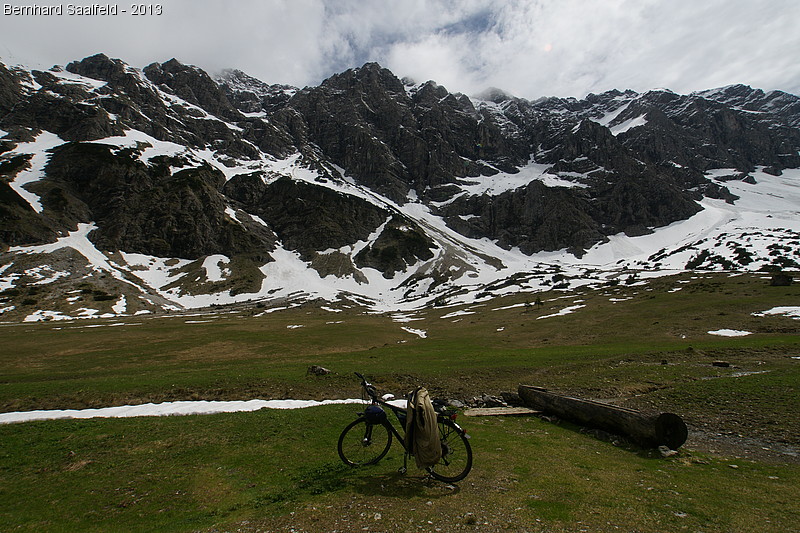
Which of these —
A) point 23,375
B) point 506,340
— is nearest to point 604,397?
point 506,340

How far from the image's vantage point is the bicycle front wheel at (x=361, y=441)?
37.9 feet

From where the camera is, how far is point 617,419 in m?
14.5

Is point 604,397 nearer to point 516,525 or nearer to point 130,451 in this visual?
point 516,525

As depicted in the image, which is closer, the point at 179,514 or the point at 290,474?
the point at 179,514

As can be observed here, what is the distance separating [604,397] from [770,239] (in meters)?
243

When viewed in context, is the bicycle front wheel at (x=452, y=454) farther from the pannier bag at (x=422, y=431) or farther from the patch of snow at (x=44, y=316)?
the patch of snow at (x=44, y=316)

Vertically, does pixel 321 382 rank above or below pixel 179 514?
below

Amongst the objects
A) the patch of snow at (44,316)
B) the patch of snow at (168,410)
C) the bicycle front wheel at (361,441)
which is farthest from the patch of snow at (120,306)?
the bicycle front wheel at (361,441)

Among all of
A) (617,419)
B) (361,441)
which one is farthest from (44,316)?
(617,419)

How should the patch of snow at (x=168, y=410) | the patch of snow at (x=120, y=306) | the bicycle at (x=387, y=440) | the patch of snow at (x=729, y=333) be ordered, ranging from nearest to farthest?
the bicycle at (x=387, y=440) → the patch of snow at (x=168, y=410) → the patch of snow at (x=729, y=333) → the patch of snow at (x=120, y=306)

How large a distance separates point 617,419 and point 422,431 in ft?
31.6

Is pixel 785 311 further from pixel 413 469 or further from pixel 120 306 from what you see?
pixel 120 306

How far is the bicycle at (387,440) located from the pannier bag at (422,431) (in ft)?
1.23

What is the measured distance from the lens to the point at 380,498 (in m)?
9.30
